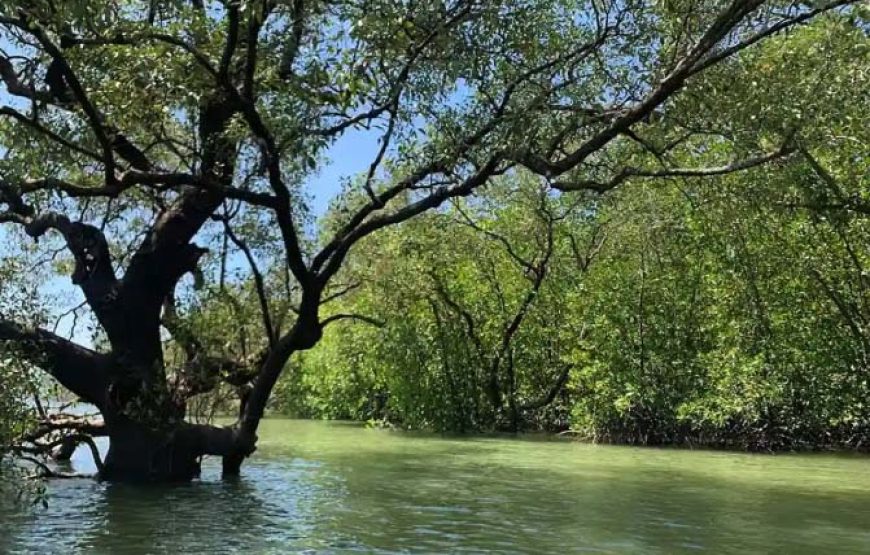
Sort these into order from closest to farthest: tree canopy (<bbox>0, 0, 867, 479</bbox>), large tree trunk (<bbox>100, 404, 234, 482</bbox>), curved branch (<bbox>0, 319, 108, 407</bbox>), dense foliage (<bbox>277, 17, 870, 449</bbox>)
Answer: tree canopy (<bbox>0, 0, 867, 479</bbox>)
curved branch (<bbox>0, 319, 108, 407</bbox>)
large tree trunk (<bbox>100, 404, 234, 482</bbox>)
dense foliage (<bbox>277, 17, 870, 449</bbox>)

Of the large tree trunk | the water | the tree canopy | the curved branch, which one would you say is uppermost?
the tree canopy

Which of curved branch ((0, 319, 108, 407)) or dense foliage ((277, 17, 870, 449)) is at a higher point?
dense foliage ((277, 17, 870, 449))

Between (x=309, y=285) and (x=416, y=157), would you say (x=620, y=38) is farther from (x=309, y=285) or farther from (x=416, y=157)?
(x=309, y=285)

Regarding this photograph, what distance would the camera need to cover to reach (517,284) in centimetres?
3003

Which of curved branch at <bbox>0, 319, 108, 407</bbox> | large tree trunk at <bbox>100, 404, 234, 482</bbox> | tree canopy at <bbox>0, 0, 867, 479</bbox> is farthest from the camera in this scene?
large tree trunk at <bbox>100, 404, 234, 482</bbox>

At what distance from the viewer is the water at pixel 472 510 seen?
9102mm

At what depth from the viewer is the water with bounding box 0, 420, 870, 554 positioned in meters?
9.10

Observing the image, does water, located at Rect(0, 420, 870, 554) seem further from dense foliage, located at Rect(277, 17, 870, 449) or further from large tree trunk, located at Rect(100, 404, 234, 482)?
dense foliage, located at Rect(277, 17, 870, 449)

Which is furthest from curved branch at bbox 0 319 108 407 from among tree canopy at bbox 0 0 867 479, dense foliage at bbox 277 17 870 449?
dense foliage at bbox 277 17 870 449

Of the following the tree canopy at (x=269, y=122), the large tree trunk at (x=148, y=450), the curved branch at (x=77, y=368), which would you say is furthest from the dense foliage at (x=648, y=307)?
the curved branch at (x=77, y=368)

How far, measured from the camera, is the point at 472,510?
37.9 feet

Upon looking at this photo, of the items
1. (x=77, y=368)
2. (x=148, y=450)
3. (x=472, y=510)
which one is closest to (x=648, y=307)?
(x=472, y=510)

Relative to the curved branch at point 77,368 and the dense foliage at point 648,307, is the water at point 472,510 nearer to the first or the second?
the curved branch at point 77,368

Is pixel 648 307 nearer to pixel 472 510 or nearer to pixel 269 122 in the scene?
pixel 472 510
